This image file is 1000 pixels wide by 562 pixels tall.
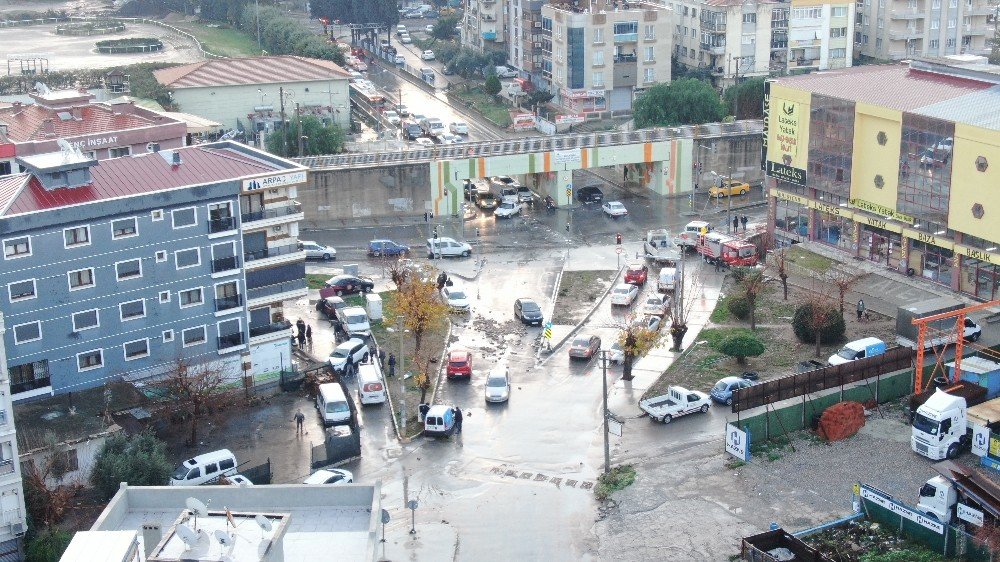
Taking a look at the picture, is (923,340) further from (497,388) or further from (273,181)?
(273,181)

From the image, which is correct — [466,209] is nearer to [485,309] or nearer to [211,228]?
[485,309]

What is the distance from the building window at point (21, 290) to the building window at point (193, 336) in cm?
520

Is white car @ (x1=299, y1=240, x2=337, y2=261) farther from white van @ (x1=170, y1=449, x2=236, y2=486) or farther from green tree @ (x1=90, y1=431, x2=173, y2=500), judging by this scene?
green tree @ (x1=90, y1=431, x2=173, y2=500)

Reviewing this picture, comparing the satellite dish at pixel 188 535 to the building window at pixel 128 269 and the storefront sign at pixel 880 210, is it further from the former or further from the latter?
the storefront sign at pixel 880 210

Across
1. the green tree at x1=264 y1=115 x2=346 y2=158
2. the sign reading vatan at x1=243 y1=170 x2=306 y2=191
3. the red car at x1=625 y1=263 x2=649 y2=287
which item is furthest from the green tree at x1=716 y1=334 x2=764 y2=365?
the green tree at x1=264 y1=115 x2=346 y2=158

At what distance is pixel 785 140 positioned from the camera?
→ 58.8 meters

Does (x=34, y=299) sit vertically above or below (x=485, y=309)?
above

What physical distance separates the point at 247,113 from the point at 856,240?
42412 mm

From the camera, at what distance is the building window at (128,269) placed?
1660 inches

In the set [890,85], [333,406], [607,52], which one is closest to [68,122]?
[333,406]

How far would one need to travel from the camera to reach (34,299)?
40.5m

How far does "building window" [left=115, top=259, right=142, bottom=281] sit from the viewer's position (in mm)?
42156

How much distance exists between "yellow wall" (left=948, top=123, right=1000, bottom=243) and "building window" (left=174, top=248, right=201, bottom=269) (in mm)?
27788

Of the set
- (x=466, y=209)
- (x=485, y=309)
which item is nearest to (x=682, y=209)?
(x=466, y=209)
